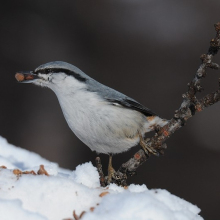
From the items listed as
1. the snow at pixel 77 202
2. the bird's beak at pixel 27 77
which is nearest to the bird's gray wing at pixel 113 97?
the bird's beak at pixel 27 77

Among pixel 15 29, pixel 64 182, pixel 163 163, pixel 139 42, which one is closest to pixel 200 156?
pixel 163 163

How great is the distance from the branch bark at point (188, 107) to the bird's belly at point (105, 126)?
12.1 inches

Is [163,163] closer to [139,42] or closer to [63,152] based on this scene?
[63,152]

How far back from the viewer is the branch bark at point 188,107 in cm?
186

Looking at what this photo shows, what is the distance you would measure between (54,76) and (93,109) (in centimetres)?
31

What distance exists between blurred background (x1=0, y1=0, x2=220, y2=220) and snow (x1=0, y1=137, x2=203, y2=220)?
11.6ft

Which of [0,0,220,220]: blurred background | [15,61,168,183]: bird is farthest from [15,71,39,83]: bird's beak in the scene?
[0,0,220,220]: blurred background

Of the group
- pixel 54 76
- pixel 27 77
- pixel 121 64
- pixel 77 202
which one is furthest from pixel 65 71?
pixel 121 64

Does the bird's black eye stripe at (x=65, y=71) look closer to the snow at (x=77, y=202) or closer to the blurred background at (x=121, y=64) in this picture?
the snow at (x=77, y=202)

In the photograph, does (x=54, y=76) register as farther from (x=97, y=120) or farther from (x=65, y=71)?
(x=97, y=120)

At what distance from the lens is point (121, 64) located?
5.70 m

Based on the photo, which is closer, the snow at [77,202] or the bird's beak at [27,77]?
the snow at [77,202]

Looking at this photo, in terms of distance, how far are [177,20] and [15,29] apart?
2137 millimetres

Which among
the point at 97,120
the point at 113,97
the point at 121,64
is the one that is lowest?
the point at 121,64
